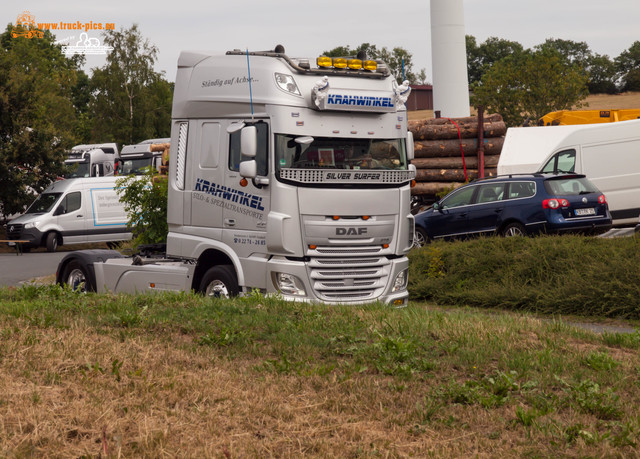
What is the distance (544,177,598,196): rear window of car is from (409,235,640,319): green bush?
2771 millimetres

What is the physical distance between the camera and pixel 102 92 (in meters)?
71.5

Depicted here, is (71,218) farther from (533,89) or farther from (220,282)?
(533,89)

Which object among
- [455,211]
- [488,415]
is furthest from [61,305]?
[455,211]

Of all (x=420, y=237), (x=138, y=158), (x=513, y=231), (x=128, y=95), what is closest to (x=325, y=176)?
(x=513, y=231)

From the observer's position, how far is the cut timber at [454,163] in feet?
83.7

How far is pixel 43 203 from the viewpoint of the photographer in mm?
30750

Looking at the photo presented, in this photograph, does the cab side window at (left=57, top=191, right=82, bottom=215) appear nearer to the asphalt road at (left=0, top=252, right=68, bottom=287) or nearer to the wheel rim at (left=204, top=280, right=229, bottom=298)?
the asphalt road at (left=0, top=252, right=68, bottom=287)

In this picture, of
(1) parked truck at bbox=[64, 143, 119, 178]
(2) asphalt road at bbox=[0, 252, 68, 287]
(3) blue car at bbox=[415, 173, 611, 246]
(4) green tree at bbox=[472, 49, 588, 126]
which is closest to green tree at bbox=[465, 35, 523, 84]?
(4) green tree at bbox=[472, 49, 588, 126]

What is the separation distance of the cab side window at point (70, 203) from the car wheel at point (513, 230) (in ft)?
56.6

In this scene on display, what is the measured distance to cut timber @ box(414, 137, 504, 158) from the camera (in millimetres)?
25500

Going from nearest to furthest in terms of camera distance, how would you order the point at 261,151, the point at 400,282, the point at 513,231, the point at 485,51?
1. the point at 261,151
2. the point at 400,282
3. the point at 513,231
4. the point at 485,51

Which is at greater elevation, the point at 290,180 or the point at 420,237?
the point at 290,180

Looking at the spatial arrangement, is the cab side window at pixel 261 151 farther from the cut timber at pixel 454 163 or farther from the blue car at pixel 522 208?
the cut timber at pixel 454 163

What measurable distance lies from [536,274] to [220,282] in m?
5.45
